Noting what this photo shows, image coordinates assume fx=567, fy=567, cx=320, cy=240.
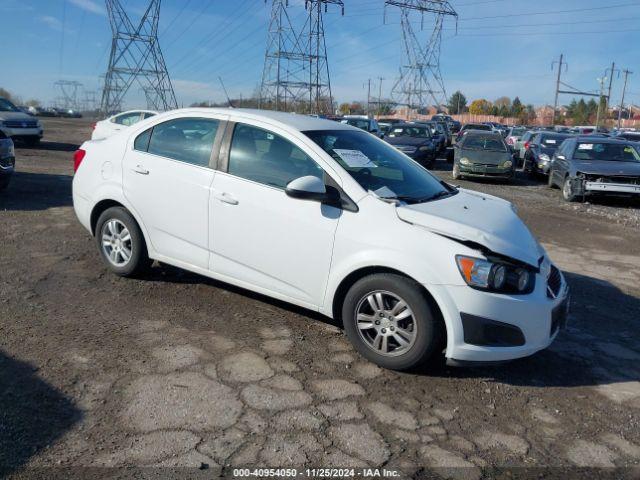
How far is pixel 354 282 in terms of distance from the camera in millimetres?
4129

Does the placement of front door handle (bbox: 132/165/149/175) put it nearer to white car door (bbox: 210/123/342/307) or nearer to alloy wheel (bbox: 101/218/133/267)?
alloy wheel (bbox: 101/218/133/267)

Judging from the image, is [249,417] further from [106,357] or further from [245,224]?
[245,224]

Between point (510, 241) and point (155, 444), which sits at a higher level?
point (510, 241)

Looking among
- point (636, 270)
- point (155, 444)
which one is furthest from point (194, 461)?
point (636, 270)

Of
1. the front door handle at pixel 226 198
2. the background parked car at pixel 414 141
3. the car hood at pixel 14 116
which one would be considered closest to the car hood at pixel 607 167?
the background parked car at pixel 414 141

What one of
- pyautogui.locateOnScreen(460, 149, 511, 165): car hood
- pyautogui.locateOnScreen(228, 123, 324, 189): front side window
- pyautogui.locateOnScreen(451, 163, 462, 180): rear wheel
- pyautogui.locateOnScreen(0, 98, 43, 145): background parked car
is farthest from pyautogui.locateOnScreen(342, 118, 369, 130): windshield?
pyautogui.locateOnScreen(228, 123, 324, 189): front side window

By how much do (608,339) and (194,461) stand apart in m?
3.68

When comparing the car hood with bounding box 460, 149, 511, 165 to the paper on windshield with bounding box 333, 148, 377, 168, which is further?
the car hood with bounding box 460, 149, 511, 165

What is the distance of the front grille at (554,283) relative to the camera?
3.98m

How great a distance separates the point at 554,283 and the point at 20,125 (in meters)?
20.3

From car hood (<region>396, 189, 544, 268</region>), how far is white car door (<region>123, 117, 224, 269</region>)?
5.89 ft

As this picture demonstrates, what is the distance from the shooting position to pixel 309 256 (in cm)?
421

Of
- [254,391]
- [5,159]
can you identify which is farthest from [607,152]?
[5,159]

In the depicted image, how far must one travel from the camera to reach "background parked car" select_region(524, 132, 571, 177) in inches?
715
